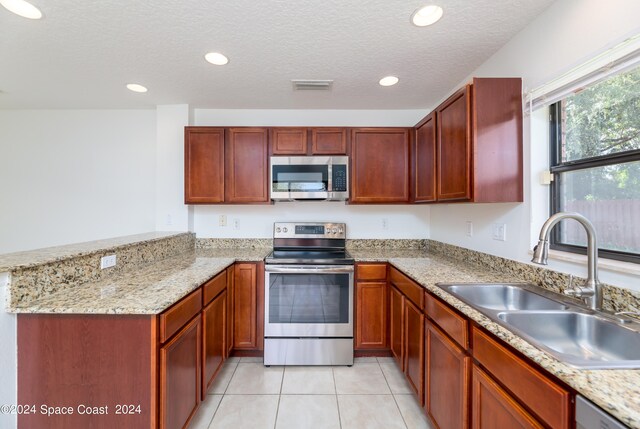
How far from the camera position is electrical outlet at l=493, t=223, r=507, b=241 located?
1.83m

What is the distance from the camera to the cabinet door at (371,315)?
7.86ft

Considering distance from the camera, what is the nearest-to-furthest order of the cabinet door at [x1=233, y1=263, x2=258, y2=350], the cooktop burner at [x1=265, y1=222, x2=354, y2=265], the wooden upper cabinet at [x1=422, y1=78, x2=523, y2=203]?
the wooden upper cabinet at [x1=422, y1=78, x2=523, y2=203] → the cabinet door at [x1=233, y1=263, x2=258, y2=350] → the cooktop burner at [x1=265, y1=222, x2=354, y2=265]

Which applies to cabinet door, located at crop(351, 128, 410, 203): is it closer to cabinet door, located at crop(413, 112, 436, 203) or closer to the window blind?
cabinet door, located at crop(413, 112, 436, 203)

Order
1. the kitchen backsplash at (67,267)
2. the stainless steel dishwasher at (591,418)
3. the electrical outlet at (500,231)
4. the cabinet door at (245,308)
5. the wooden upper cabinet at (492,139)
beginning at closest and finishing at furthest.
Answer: the stainless steel dishwasher at (591,418) < the kitchen backsplash at (67,267) < the wooden upper cabinet at (492,139) < the electrical outlet at (500,231) < the cabinet door at (245,308)

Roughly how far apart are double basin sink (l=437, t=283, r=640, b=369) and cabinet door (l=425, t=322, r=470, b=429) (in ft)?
0.88

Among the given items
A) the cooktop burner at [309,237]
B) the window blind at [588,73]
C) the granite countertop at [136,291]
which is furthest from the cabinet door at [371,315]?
the window blind at [588,73]

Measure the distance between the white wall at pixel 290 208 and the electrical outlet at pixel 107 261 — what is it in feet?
4.08

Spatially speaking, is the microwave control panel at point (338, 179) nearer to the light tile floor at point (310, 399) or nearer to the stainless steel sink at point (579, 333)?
the light tile floor at point (310, 399)

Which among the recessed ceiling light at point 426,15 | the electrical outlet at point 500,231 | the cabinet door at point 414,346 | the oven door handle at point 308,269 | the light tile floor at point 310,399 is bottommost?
the light tile floor at point 310,399

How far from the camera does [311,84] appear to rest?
235 cm

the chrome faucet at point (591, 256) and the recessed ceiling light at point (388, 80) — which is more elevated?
the recessed ceiling light at point (388, 80)

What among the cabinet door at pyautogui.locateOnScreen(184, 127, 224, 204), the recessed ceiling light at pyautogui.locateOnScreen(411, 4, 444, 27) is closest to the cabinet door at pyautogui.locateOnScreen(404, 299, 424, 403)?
the recessed ceiling light at pyautogui.locateOnScreen(411, 4, 444, 27)

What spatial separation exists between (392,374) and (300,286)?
103 cm

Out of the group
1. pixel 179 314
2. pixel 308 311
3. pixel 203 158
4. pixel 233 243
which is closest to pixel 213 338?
pixel 179 314
